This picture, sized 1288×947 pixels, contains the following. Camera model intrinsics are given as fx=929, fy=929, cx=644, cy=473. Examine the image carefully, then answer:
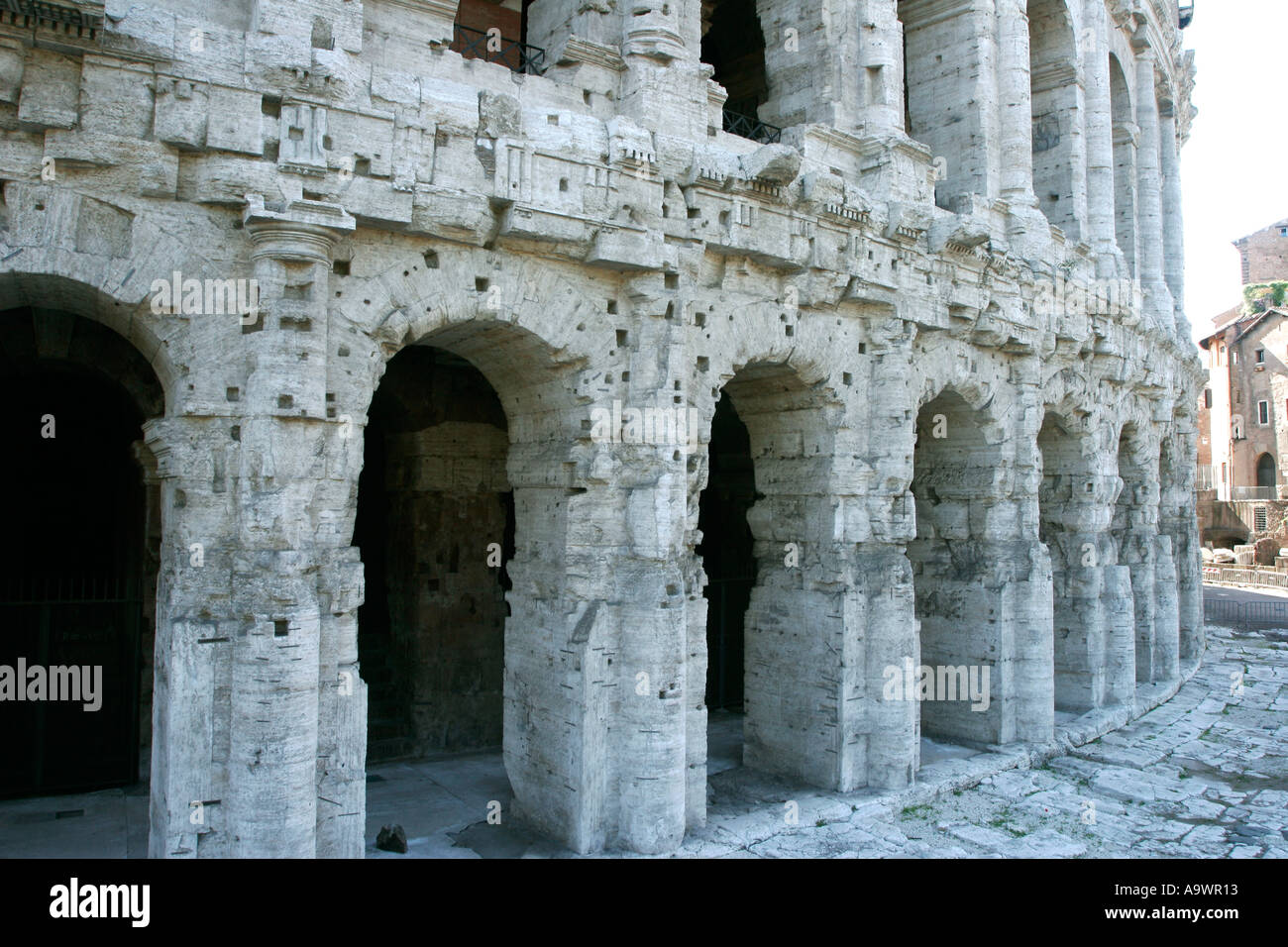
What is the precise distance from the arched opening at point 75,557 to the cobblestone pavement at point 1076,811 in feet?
18.3

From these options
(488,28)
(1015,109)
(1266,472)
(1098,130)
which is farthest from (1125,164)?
(1266,472)

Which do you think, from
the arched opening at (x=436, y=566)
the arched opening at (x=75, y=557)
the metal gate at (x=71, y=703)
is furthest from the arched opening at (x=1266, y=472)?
the metal gate at (x=71, y=703)

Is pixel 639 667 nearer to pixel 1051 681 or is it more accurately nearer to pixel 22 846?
pixel 22 846

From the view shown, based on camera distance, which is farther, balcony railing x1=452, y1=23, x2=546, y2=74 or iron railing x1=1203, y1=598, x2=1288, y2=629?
iron railing x1=1203, y1=598, x2=1288, y2=629

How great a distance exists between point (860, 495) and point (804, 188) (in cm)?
299

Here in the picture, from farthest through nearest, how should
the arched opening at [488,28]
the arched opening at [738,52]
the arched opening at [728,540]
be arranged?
the arched opening at [728,540] < the arched opening at [738,52] < the arched opening at [488,28]

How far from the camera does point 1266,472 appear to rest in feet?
129

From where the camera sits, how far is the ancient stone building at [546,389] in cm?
578

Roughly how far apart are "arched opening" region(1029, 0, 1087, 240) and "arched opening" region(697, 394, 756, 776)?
559 cm

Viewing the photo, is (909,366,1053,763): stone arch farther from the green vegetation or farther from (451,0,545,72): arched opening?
the green vegetation

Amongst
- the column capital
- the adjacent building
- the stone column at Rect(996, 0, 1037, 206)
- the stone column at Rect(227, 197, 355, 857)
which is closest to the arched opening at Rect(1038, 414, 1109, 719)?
the stone column at Rect(996, 0, 1037, 206)

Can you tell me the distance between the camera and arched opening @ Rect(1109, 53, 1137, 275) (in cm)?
1578

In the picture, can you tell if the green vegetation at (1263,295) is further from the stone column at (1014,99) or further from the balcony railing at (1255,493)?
the stone column at (1014,99)

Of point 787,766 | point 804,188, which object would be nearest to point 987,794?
point 787,766
